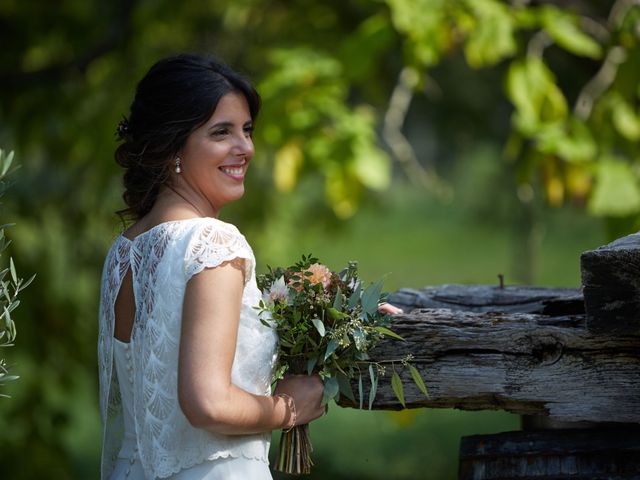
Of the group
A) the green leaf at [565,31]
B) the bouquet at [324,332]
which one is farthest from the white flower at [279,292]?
the green leaf at [565,31]

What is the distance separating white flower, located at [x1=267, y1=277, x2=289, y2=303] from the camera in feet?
8.08

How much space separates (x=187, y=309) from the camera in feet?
7.41

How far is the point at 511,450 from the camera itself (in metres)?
2.68

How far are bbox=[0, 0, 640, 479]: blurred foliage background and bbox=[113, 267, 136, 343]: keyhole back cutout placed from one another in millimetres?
380

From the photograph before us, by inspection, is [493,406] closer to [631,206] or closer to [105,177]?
[631,206]

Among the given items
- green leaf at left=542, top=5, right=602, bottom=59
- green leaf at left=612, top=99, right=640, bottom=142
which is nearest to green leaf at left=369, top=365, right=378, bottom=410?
green leaf at left=542, top=5, right=602, bottom=59

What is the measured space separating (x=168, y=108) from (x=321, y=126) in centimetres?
249

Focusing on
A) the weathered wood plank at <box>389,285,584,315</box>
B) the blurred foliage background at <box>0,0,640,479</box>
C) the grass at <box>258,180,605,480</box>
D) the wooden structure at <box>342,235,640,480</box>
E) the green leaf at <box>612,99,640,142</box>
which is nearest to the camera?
the wooden structure at <box>342,235,640,480</box>

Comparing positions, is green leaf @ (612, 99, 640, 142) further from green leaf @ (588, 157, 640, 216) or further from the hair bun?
the hair bun

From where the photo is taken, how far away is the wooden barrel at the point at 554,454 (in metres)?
2.58

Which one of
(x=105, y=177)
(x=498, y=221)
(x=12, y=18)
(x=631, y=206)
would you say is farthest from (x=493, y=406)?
(x=498, y=221)

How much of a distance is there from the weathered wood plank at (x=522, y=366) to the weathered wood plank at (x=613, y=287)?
106 mm

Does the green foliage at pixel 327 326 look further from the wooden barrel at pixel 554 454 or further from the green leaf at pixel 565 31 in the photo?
the green leaf at pixel 565 31

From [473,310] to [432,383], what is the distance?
620 millimetres
